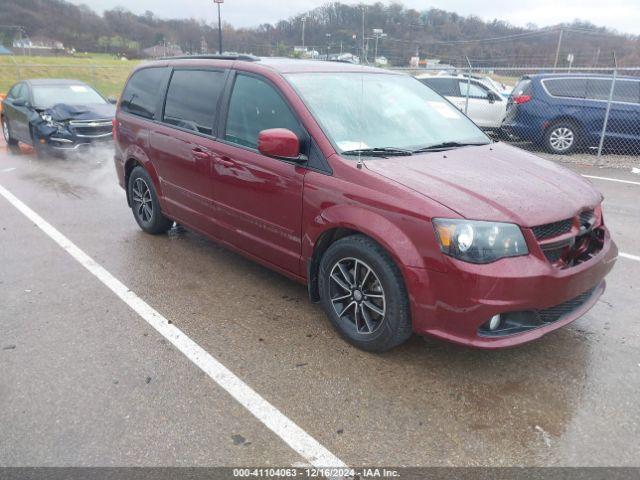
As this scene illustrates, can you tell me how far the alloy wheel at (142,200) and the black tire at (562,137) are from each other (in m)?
8.34

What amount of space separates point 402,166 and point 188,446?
2010 mm

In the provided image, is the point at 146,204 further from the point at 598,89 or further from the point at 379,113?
the point at 598,89

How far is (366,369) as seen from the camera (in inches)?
123

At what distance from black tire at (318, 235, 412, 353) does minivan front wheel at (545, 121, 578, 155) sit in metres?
8.78

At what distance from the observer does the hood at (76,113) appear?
401 inches

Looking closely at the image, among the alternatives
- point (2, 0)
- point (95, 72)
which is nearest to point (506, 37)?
point (95, 72)

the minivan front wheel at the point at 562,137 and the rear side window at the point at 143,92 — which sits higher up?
the rear side window at the point at 143,92

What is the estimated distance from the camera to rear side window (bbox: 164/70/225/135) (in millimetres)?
4266

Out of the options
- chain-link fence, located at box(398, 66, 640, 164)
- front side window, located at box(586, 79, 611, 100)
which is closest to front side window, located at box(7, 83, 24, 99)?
chain-link fence, located at box(398, 66, 640, 164)

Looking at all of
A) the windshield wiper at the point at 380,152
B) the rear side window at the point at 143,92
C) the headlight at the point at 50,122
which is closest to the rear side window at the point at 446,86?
the headlight at the point at 50,122

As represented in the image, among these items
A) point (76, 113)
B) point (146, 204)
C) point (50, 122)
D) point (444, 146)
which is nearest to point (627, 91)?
point (444, 146)

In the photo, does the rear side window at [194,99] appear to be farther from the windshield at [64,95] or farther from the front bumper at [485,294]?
the windshield at [64,95]

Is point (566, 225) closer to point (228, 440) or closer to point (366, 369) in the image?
point (366, 369)

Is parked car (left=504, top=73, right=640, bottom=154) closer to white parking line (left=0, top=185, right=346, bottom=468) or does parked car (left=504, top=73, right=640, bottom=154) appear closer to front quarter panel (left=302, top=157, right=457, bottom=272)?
front quarter panel (left=302, top=157, right=457, bottom=272)
